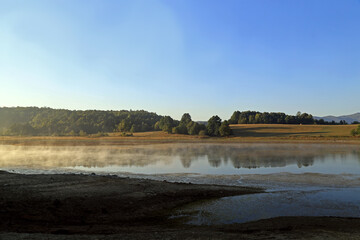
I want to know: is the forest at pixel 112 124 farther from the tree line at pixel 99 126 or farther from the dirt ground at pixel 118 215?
the dirt ground at pixel 118 215

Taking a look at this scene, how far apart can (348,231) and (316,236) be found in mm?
1595

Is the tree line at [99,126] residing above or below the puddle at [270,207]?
above

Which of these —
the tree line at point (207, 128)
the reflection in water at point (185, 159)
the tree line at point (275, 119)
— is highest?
the tree line at point (275, 119)

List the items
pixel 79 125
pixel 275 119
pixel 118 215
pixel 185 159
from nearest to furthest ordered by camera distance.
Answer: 1. pixel 118 215
2. pixel 185 159
3. pixel 79 125
4. pixel 275 119

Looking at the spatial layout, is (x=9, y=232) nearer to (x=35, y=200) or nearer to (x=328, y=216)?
(x=35, y=200)

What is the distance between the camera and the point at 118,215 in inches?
473

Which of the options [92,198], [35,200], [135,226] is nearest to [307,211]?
[135,226]

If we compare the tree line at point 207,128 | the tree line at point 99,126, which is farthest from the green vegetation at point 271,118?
the tree line at point 207,128

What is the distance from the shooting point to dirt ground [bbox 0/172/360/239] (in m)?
9.15

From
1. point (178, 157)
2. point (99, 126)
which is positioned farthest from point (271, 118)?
point (178, 157)

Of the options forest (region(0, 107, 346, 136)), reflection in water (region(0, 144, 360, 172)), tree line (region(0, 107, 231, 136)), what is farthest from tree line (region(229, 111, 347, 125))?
reflection in water (region(0, 144, 360, 172))

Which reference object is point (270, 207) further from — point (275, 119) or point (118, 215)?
point (275, 119)

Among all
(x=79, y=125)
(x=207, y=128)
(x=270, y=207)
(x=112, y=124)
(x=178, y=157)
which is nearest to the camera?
(x=270, y=207)

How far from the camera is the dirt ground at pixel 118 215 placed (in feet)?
30.0
